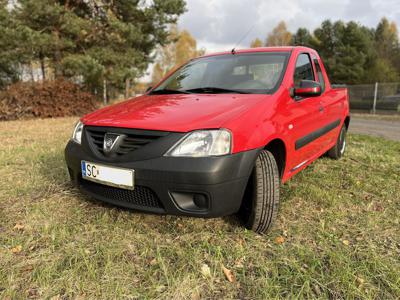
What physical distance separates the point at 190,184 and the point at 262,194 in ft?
1.95

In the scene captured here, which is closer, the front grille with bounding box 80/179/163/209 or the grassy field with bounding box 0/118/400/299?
the grassy field with bounding box 0/118/400/299

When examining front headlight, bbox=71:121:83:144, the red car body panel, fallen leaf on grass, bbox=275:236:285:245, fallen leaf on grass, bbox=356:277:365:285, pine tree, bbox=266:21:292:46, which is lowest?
fallen leaf on grass, bbox=356:277:365:285

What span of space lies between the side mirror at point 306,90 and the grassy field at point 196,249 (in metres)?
0.99

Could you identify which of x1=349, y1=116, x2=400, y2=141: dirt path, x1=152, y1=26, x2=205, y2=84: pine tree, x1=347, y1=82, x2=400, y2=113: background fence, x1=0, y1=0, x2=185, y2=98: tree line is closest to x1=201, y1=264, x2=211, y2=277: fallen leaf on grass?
x1=349, y1=116, x2=400, y2=141: dirt path

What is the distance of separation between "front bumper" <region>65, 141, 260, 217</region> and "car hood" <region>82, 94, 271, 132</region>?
0.23 metres

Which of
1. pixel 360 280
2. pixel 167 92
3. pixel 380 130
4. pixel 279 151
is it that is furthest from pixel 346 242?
pixel 380 130

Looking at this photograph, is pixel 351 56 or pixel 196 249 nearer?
pixel 196 249

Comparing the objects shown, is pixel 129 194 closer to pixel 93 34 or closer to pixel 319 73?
pixel 319 73

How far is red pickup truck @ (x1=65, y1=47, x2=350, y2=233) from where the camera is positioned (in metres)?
1.86

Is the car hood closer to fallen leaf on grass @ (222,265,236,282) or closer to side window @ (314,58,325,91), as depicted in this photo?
fallen leaf on grass @ (222,265,236,282)

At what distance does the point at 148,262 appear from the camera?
192 cm

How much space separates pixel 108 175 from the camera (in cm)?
204

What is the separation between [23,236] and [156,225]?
0.95 metres

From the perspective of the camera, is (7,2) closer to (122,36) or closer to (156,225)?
(122,36)
